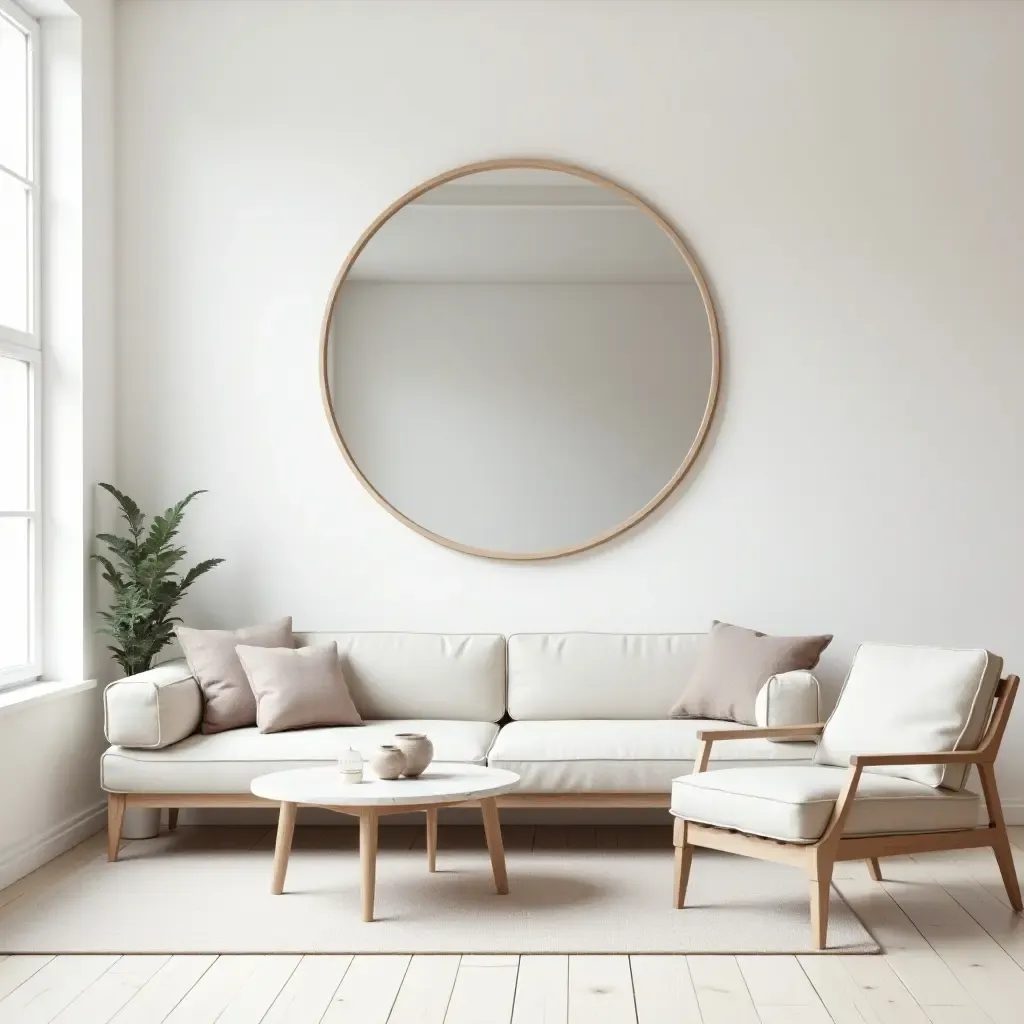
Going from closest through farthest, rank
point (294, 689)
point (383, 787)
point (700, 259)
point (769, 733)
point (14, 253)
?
point (383, 787)
point (769, 733)
point (294, 689)
point (14, 253)
point (700, 259)

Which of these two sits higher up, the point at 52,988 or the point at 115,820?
the point at 115,820

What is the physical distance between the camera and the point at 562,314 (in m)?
5.04

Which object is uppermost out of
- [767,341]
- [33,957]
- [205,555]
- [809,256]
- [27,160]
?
[27,160]

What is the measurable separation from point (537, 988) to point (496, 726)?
1707 millimetres

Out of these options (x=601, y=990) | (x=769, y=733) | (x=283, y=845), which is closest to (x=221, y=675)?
(x=283, y=845)

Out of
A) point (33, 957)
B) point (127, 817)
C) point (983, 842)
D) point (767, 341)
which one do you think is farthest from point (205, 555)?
point (983, 842)

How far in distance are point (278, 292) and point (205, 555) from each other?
1108 millimetres

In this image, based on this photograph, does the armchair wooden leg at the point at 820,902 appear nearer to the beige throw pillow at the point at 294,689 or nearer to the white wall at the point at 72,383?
the beige throw pillow at the point at 294,689

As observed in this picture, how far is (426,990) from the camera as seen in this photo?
9.86ft

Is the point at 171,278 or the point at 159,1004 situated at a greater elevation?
the point at 171,278

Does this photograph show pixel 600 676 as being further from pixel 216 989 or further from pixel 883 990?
pixel 216 989

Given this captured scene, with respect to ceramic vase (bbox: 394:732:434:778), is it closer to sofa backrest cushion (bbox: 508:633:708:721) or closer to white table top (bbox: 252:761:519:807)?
white table top (bbox: 252:761:519:807)

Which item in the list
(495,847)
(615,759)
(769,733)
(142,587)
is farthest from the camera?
(142,587)

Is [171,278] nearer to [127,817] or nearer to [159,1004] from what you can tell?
[127,817]
